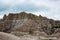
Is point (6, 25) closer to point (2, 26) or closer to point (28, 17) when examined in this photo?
point (2, 26)

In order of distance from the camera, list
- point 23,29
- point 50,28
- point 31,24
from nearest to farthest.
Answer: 1. point 23,29
2. point 31,24
3. point 50,28

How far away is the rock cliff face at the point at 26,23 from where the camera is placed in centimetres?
11406

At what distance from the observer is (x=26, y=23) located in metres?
118

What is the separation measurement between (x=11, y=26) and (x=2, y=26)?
5820 mm

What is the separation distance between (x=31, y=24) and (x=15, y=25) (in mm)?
10277

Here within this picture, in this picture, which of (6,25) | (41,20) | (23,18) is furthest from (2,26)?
(41,20)

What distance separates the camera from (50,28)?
440 feet

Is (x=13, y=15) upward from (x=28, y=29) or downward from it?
upward

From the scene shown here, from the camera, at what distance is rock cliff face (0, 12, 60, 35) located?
11406 cm

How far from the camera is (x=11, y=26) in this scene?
4825 inches

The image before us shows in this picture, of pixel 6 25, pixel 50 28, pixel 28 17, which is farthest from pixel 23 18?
pixel 50 28

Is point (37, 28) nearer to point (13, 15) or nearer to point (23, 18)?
point (23, 18)

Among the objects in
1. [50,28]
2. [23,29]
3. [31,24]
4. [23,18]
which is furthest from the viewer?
[50,28]

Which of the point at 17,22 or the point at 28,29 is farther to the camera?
the point at 17,22
